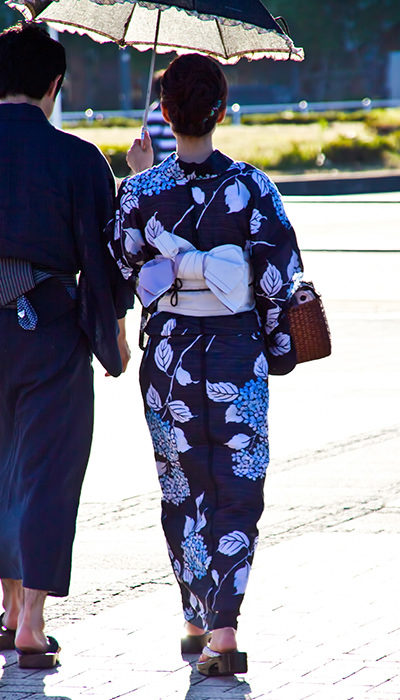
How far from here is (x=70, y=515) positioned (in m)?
3.69

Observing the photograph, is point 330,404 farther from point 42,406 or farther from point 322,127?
point 322,127

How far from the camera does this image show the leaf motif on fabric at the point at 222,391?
11.8ft

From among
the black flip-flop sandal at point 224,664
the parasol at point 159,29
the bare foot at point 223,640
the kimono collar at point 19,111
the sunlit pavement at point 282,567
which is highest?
the parasol at point 159,29

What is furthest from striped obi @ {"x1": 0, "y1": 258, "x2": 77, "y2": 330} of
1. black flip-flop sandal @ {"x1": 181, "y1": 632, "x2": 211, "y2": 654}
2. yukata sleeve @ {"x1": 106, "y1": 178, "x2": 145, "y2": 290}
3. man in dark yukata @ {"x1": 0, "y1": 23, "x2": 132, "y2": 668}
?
black flip-flop sandal @ {"x1": 181, "y1": 632, "x2": 211, "y2": 654}

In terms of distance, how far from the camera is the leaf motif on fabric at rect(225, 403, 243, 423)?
11.9 ft

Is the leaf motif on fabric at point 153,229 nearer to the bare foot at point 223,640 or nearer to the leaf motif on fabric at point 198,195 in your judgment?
the leaf motif on fabric at point 198,195

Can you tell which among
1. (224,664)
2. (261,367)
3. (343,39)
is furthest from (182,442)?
(343,39)

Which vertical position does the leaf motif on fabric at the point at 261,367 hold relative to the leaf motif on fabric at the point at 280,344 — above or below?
below

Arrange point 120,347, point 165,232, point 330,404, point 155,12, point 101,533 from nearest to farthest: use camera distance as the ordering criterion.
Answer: point 165,232
point 120,347
point 155,12
point 101,533
point 330,404

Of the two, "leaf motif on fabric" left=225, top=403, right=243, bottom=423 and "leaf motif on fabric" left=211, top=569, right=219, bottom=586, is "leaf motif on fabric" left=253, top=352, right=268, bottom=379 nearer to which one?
"leaf motif on fabric" left=225, top=403, right=243, bottom=423

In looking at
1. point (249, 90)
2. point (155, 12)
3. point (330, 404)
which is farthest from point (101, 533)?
point (249, 90)

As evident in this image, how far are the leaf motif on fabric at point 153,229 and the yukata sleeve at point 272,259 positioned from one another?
27cm

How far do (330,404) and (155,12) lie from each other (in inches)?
139

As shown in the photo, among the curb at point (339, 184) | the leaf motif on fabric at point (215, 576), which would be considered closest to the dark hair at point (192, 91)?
the leaf motif on fabric at point (215, 576)
